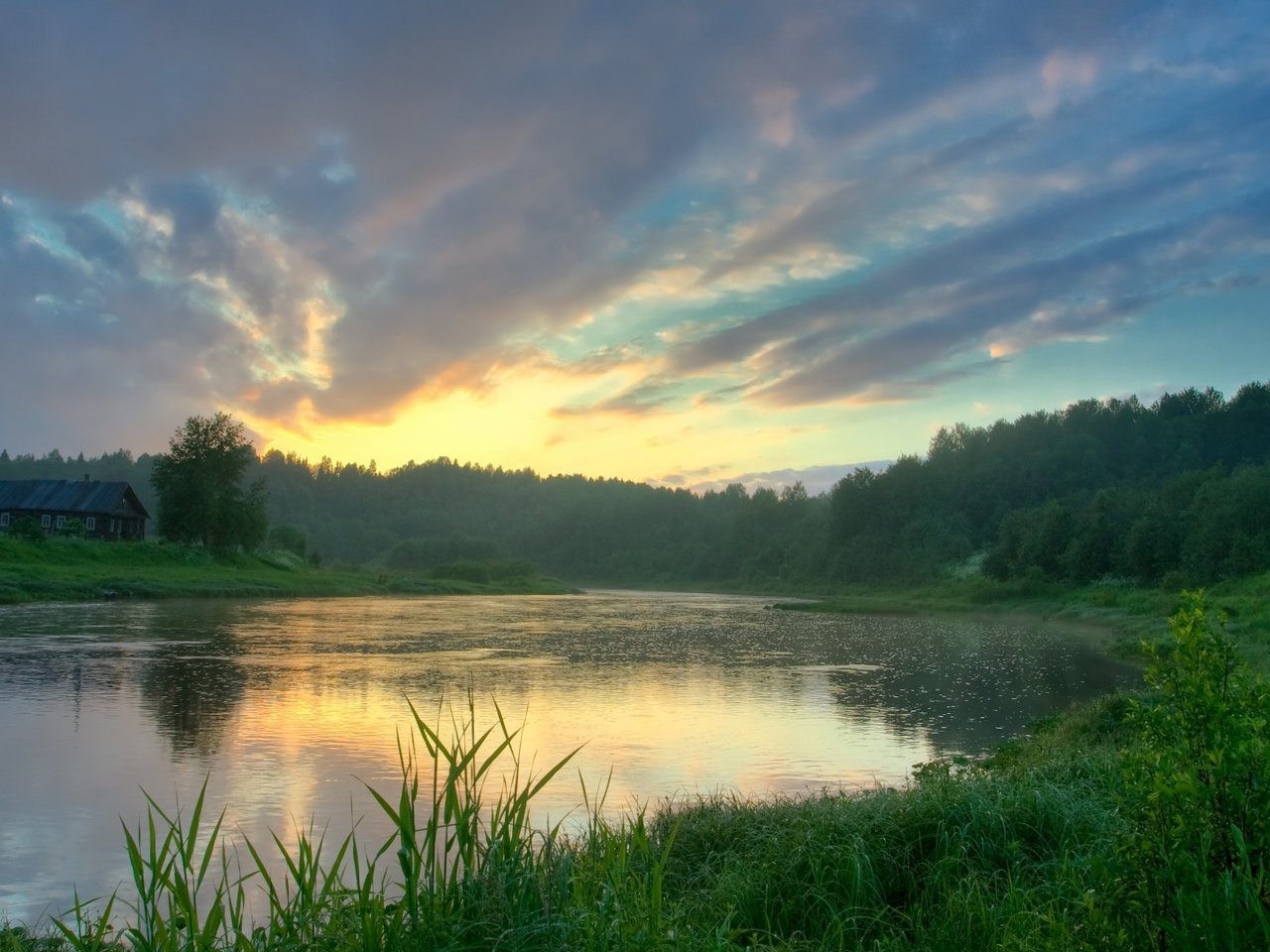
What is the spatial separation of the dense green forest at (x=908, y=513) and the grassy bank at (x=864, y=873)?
47484 mm

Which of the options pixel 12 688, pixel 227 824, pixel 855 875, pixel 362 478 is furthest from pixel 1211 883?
pixel 362 478

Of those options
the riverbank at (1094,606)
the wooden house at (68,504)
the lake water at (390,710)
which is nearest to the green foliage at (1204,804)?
the lake water at (390,710)

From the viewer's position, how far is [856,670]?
24094mm

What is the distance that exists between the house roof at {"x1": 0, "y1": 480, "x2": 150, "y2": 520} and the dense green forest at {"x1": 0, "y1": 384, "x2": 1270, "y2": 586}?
18.9 metres

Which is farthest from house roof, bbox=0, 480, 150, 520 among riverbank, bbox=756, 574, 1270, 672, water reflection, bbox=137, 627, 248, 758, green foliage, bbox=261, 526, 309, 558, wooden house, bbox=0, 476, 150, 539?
water reflection, bbox=137, 627, 248, 758

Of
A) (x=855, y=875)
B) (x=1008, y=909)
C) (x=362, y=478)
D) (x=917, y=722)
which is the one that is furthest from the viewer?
(x=362, y=478)

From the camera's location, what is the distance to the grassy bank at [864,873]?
3428 mm

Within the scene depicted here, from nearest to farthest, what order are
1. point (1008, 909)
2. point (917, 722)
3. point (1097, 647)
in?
point (1008, 909) → point (917, 722) → point (1097, 647)

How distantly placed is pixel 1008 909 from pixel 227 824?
688 centimetres

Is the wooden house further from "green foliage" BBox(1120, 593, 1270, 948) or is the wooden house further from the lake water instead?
"green foliage" BBox(1120, 593, 1270, 948)

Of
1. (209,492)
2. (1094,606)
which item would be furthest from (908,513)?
(209,492)

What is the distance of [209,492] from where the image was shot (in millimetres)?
60219

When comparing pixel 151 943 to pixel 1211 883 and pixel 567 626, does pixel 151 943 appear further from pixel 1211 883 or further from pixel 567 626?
pixel 567 626

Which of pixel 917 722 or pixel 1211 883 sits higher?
pixel 1211 883
